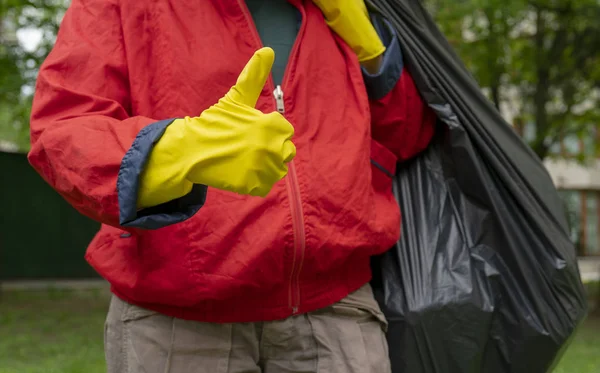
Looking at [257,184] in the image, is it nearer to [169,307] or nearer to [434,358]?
[169,307]

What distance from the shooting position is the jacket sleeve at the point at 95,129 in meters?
1.37

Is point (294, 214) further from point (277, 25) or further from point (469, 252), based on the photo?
point (469, 252)

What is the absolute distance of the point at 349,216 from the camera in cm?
173

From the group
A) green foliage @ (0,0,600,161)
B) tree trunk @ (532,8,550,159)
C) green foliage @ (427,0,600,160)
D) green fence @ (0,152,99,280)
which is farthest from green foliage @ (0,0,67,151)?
tree trunk @ (532,8,550,159)

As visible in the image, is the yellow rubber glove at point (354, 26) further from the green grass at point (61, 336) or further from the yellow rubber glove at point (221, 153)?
the green grass at point (61, 336)

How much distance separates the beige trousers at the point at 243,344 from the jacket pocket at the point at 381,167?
33cm

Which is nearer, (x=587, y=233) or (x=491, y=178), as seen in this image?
(x=491, y=178)

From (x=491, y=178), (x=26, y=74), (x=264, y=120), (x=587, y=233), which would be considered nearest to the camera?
(x=264, y=120)

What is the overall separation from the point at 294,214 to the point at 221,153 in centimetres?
36

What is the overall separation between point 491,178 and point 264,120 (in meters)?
1.00

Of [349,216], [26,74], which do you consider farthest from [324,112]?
[26,74]

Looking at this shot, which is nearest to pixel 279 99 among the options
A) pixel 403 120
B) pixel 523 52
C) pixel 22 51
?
pixel 403 120

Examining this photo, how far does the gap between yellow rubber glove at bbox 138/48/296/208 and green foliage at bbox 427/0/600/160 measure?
296 inches

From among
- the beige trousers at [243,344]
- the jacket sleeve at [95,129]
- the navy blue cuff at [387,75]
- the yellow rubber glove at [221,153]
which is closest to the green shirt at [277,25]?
the navy blue cuff at [387,75]
